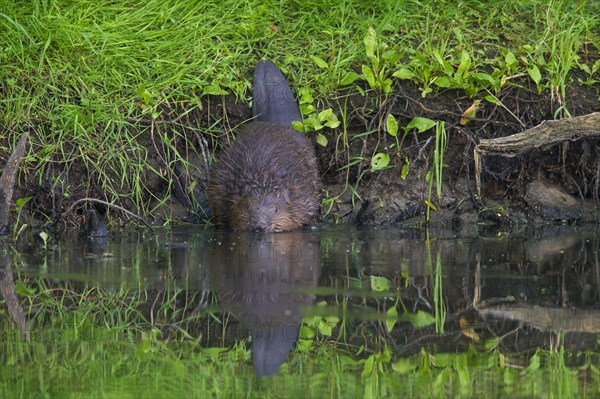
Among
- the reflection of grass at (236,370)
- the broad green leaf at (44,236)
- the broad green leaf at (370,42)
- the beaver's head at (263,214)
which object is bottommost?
the reflection of grass at (236,370)

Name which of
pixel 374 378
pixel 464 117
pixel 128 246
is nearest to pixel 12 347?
pixel 374 378

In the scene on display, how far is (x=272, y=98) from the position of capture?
6227mm

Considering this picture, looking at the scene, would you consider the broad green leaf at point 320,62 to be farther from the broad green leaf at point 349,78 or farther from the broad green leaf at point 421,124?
the broad green leaf at point 421,124

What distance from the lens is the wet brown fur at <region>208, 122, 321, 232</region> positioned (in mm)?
6141

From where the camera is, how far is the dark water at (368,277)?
3.86 m

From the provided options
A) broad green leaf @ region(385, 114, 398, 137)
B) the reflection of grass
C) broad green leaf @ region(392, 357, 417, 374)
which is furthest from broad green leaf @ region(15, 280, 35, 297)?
broad green leaf @ region(385, 114, 398, 137)

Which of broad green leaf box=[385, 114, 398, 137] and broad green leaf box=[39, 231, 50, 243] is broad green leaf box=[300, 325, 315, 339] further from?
broad green leaf box=[385, 114, 398, 137]

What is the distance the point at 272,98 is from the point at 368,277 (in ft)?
5.94

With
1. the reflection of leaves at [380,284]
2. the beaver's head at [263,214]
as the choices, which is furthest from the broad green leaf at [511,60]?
the reflection of leaves at [380,284]

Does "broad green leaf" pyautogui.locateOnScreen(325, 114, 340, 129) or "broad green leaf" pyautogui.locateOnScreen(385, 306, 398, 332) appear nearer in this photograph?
"broad green leaf" pyautogui.locateOnScreen(385, 306, 398, 332)

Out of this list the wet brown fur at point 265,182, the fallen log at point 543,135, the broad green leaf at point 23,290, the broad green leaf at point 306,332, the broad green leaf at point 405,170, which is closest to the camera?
the broad green leaf at point 306,332

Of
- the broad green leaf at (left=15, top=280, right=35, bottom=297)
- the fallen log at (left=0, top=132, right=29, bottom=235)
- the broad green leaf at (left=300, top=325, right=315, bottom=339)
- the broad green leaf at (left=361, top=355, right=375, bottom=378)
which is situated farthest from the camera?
the fallen log at (left=0, top=132, right=29, bottom=235)

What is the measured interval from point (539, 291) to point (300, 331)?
1113 mm

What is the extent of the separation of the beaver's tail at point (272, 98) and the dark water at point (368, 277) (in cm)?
68
